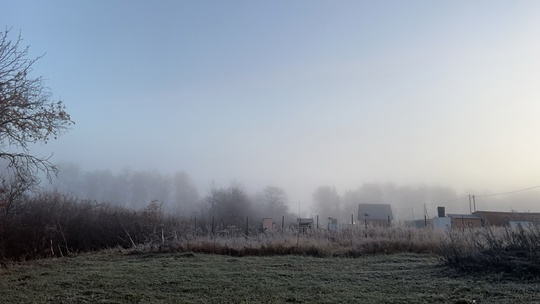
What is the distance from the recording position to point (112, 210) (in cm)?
3203

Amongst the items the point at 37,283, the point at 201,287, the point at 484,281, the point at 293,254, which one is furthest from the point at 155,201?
the point at 484,281

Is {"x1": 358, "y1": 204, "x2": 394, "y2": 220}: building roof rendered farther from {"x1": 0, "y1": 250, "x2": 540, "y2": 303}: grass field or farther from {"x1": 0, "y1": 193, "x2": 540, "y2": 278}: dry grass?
{"x1": 0, "y1": 250, "x2": 540, "y2": 303}: grass field

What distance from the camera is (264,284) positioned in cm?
1024

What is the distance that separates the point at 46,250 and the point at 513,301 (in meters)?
21.0

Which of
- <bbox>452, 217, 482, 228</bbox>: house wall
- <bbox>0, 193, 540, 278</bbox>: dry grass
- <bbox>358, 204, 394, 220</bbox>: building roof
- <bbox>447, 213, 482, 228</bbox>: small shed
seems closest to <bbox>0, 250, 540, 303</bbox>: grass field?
<bbox>0, 193, 540, 278</bbox>: dry grass

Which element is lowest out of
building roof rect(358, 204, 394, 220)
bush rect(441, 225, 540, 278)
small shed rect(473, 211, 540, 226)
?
bush rect(441, 225, 540, 278)

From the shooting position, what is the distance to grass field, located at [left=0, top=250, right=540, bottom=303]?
844 cm

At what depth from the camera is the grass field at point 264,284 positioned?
844cm

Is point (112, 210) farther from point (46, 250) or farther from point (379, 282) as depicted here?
point (379, 282)

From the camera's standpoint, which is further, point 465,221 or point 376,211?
point 376,211

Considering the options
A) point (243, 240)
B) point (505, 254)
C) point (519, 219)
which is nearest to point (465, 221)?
point (519, 219)

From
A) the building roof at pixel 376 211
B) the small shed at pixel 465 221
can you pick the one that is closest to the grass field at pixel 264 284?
the small shed at pixel 465 221

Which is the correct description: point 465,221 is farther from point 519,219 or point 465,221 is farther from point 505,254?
point 505,254

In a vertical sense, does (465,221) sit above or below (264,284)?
above
